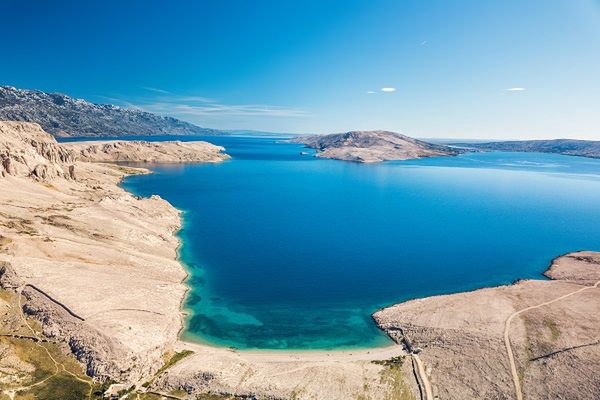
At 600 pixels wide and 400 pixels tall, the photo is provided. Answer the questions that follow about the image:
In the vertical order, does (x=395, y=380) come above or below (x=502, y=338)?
below

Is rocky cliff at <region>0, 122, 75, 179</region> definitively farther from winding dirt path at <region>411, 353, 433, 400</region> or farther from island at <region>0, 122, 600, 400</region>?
winding dirt path at <region>411, 353, 433, 400</region>

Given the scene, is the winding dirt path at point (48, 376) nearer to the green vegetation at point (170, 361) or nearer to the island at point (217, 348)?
the island at point (217, 348)

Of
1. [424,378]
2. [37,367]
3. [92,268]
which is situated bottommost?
[424,378]

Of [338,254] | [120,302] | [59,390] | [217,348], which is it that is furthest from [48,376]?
[338,254]

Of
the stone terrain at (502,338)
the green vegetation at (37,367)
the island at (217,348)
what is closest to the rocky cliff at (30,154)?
the island at (217,348)

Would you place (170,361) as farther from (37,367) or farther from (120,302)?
(37,367)

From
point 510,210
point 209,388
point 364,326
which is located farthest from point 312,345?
point 510,210
